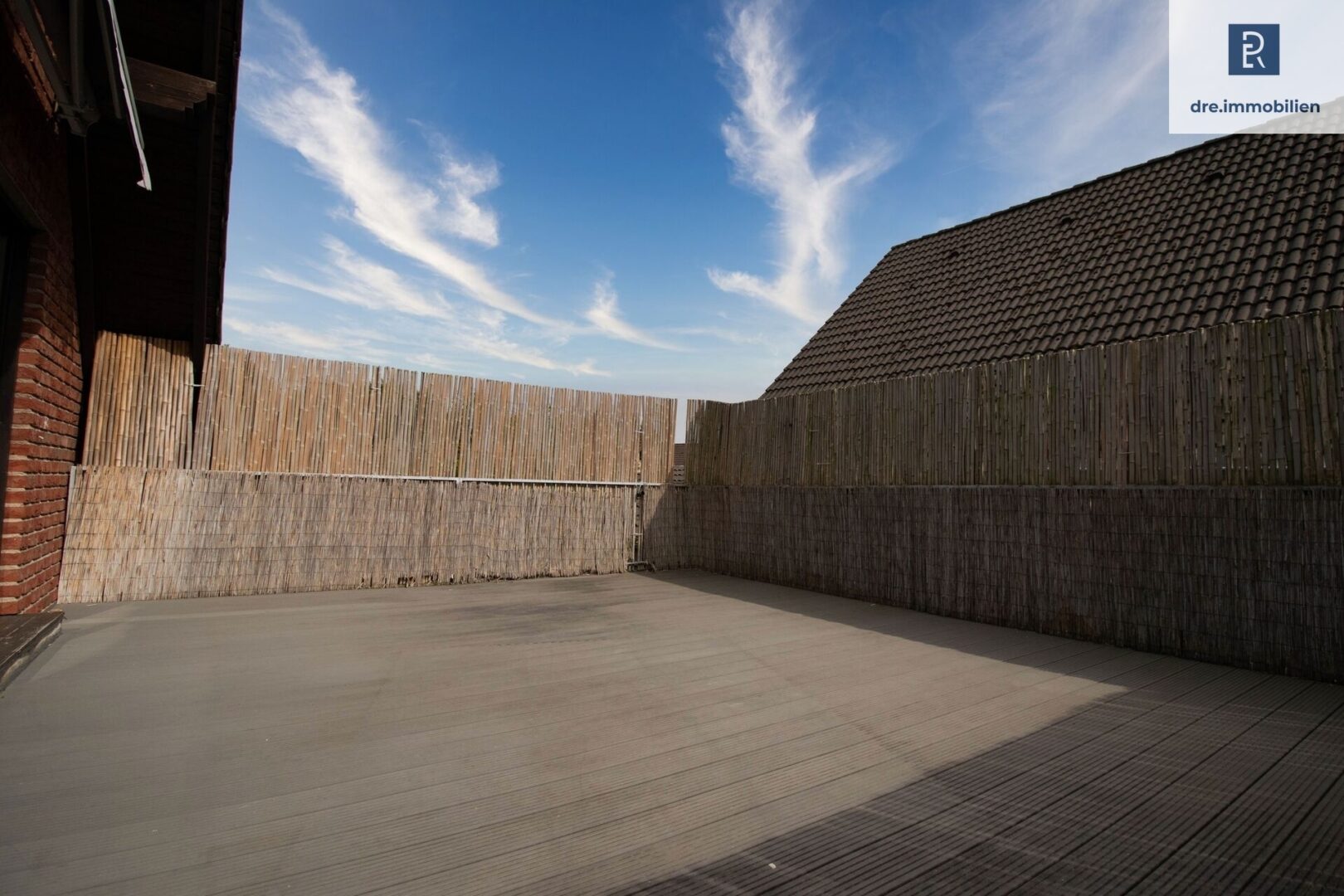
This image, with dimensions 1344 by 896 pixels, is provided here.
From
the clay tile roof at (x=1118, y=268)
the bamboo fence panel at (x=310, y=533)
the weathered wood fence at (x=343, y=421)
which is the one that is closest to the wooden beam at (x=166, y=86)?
the weathered wood fence at (x=343, y=421)

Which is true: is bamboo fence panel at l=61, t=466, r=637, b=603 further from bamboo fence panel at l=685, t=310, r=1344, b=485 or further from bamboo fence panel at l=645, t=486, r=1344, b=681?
bamboo fence panel at l=685, t=310, r=1344, b=485

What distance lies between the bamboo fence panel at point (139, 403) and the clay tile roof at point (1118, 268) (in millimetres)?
6881

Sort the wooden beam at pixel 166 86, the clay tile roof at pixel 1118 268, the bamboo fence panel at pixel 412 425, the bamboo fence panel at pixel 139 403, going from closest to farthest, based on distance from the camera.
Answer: the wooden beam at pixel 166 86, the clay tile roof at pixel 1118 268, the bamboo fence panel at pixel 139 403, the bamboo fence panel at pixel 412 425

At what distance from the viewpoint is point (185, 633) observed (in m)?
4.11

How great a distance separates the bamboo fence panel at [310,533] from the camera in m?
5.19

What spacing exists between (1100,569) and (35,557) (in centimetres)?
729

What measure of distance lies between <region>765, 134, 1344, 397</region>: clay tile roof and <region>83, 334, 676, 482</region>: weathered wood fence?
9.92 ft

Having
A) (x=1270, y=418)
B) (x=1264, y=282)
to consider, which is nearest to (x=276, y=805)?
(x=1270, y=418)

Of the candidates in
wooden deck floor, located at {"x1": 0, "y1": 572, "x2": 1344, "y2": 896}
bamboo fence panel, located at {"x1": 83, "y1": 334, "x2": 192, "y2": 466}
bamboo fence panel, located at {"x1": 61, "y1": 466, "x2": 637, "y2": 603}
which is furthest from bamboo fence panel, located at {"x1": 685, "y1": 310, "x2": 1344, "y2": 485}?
bamboo fence panel, located at {"x1": 83, "y1": 334, "x2": 192, "y2": 466}

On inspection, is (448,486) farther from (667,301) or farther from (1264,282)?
(1264,282)
